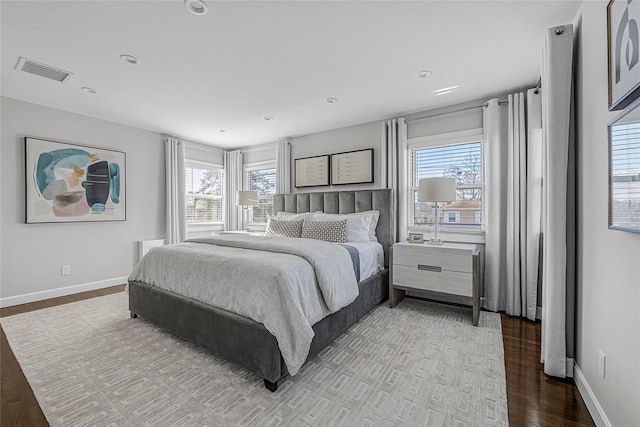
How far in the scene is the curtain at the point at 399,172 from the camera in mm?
3809

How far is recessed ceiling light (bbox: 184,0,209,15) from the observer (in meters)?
1.81

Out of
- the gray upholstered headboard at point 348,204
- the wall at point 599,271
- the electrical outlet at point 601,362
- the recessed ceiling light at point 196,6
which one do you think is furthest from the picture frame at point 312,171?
the electrical outlet at point 601,362

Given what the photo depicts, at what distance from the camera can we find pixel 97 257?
13.5 ft

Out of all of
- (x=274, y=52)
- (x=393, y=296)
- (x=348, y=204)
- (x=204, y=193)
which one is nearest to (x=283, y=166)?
(x=348, y=204)

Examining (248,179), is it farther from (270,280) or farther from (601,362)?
(601,362)

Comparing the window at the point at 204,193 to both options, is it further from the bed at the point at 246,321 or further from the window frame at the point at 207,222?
the bed at the point at 246,321

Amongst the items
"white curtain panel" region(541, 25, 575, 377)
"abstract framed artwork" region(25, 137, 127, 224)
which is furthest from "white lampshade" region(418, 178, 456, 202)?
"abstract framed artwork" region(25, 137, 127, 224)

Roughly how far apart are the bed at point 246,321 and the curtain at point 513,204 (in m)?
1.19

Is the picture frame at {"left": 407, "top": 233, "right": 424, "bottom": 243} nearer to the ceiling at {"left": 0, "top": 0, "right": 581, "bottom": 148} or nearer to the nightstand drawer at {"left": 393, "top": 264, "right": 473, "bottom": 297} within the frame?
the nightstand drawer at {"left": 393, "top": 264, "right": 473, "bottom": 297}

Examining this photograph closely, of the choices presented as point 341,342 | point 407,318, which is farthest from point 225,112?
point 407,318

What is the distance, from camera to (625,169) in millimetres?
1214

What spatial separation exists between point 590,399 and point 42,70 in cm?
502

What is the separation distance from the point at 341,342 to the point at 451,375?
891 millimetres

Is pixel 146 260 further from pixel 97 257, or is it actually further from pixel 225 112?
pixel 225 112
